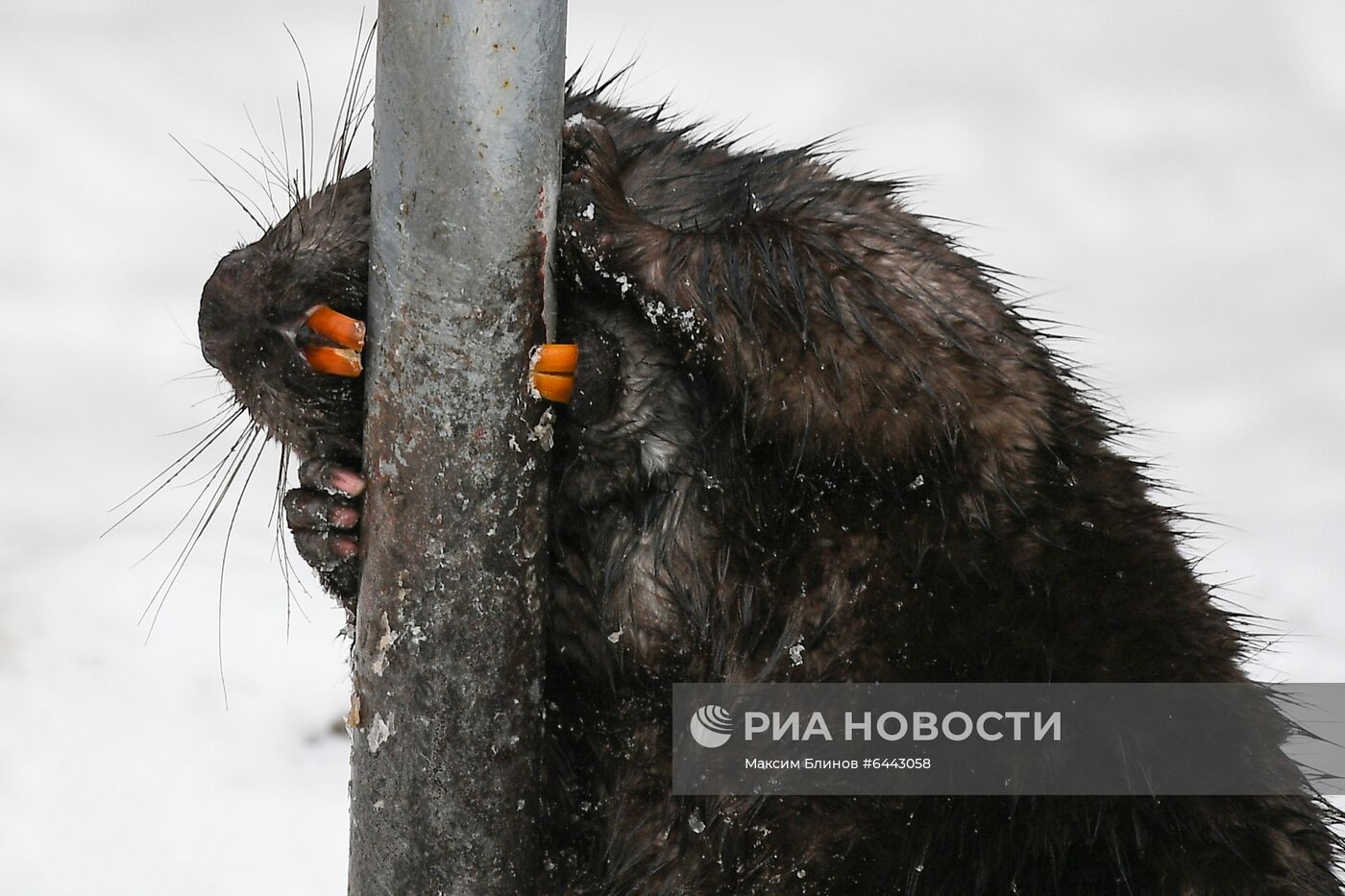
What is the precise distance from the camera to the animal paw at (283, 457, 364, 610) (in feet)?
6.57

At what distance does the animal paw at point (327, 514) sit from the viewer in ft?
6.57

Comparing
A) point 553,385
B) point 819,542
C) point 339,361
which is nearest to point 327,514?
point 339,361

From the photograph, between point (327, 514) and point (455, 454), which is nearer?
point (455, 454)

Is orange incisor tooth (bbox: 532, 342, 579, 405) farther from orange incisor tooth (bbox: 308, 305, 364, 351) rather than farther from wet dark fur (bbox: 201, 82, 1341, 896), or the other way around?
orange incisor tooth (bbox: 308, 305, 364, 351)

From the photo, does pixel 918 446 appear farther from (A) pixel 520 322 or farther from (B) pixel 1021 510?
(A) pixel 520 322

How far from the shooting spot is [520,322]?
5.94ft

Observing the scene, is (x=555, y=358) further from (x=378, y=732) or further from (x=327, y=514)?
(x=378, y=732)

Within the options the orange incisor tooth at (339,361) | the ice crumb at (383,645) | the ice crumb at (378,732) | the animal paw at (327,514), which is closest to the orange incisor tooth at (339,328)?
the orange incisor tooth at (339,361)

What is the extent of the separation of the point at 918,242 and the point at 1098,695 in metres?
0.76

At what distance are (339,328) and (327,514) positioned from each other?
260mm

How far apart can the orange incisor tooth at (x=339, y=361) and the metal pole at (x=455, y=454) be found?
0.04 m

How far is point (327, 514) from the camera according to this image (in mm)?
2012

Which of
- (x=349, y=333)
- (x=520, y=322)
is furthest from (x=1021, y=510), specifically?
(x=349, y=333)

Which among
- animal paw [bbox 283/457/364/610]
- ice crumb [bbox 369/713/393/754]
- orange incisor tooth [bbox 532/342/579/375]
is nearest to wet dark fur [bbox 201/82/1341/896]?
animal paw [bbox 283/457/364/610]
